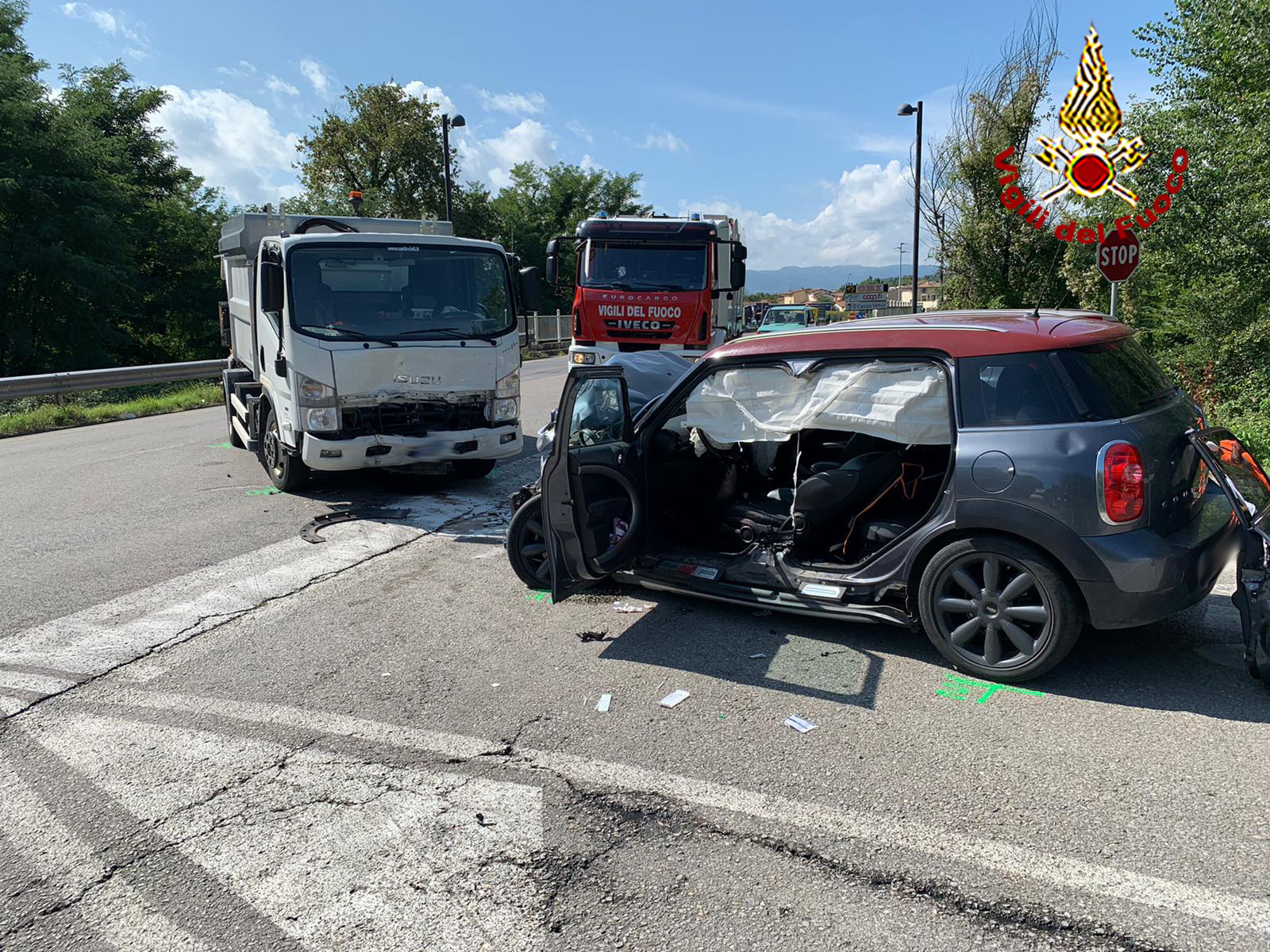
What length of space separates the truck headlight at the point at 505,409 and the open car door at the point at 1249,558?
5769mm

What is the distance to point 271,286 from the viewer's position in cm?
767

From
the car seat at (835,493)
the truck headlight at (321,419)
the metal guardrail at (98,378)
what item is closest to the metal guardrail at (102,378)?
the metal guardrail at (98,378)

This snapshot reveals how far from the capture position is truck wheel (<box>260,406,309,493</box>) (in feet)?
27.1

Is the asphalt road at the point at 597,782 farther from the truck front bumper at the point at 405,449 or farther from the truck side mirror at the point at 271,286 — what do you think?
the truck side mirror at the point at 271,286

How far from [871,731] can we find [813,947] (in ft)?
4.40

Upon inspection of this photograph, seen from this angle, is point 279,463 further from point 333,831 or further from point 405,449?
point 333,831

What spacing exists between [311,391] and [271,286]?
1052 millimetres

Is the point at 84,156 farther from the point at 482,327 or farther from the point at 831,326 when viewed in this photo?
the point at 831,326

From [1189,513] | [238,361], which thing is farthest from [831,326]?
[238,361]

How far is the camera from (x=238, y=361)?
35.6 ft

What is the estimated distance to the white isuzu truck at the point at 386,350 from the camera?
24.7 ft

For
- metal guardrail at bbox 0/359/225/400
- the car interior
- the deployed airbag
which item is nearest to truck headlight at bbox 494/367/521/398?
the car interior

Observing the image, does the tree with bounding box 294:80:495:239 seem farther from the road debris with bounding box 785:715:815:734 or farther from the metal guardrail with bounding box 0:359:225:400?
the road debris with bounding box 785:715:815:734

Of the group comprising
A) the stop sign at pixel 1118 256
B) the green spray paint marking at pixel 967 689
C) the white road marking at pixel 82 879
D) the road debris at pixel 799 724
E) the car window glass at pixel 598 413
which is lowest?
the white road marking at pixel 82 879
